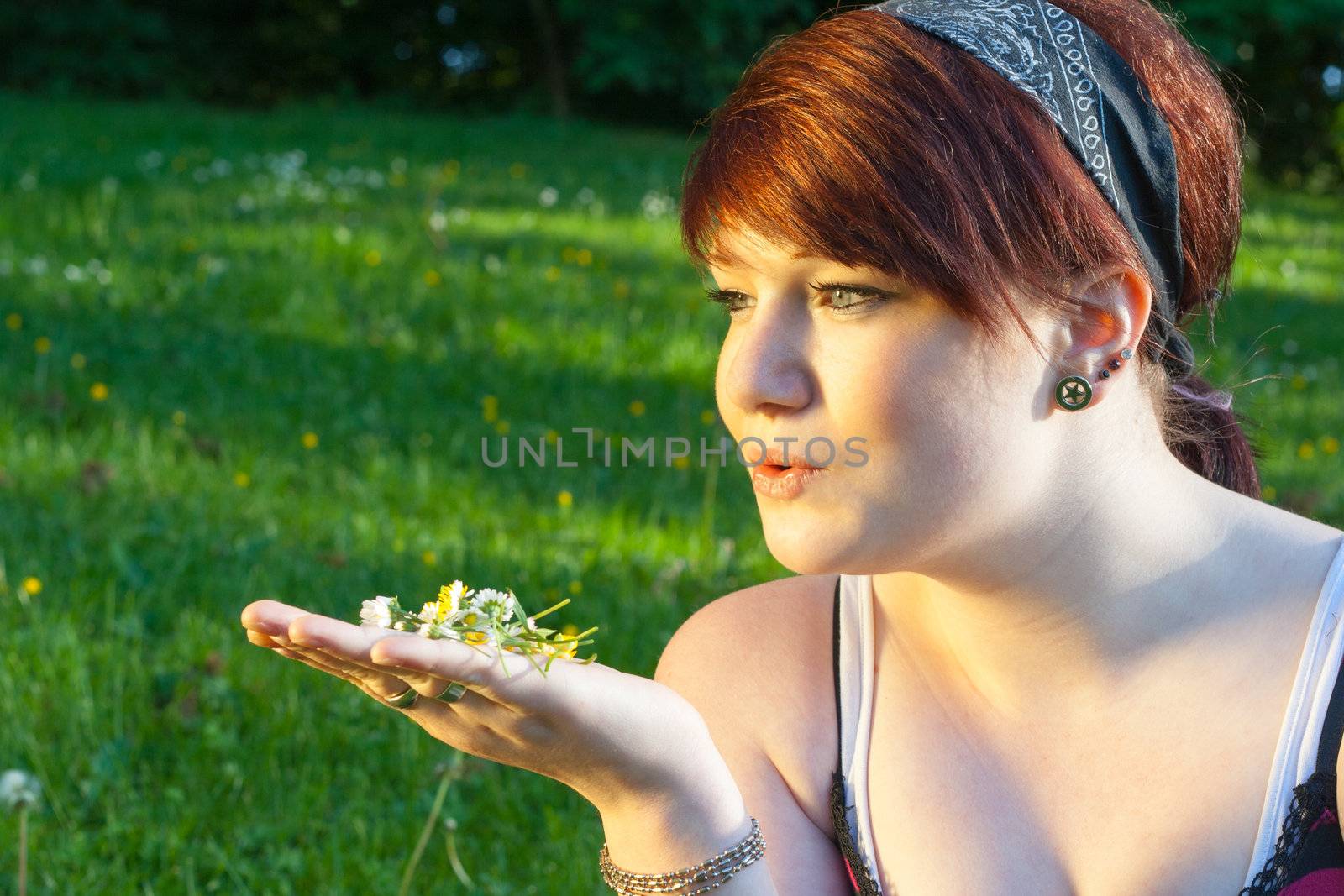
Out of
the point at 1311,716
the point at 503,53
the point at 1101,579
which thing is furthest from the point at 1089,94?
the point at 503,53

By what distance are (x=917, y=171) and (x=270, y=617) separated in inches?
30.3

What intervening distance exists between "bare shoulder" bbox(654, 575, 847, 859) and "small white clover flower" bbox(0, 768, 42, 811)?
3.21 feet

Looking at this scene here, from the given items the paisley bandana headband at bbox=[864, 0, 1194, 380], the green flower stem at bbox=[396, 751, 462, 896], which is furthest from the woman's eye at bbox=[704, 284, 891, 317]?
the green flower stem at bbox=[396, 751, 462, 896]

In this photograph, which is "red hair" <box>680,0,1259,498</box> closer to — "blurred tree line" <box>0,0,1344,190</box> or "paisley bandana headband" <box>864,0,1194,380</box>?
"paisley bandana headband" <box>864,0,1194,380</box>

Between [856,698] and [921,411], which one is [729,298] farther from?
[856,698]

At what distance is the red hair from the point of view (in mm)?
1473

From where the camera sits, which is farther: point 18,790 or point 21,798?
point 18,790

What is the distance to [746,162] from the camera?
1.57 meters

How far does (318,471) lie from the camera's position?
4043mm

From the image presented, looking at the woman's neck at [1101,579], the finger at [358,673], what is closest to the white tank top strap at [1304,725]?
the woman's neck at [1101,579]

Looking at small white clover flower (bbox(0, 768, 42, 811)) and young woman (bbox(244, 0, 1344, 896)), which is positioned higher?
young woman (bbox(244, 0, 1344, 896))

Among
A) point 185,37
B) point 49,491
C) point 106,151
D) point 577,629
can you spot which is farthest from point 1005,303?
point 185,37

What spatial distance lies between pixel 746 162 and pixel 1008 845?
0.89 m

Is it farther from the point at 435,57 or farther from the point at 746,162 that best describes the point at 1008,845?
the point at 435,57
